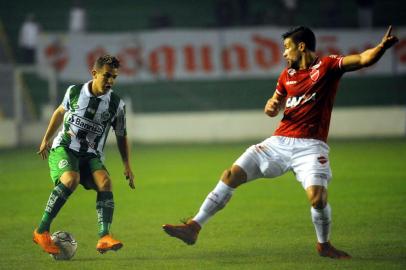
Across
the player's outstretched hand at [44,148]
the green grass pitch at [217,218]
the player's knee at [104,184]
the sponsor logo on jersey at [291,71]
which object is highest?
the sponsor logo on jersey at [291,71]

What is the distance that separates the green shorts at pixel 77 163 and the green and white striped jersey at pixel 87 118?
0.06 meters

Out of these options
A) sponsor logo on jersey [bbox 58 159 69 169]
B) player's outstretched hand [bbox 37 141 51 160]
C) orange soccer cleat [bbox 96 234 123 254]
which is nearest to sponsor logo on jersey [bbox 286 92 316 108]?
orange soccer cleat [bbox 96 234 123 254]

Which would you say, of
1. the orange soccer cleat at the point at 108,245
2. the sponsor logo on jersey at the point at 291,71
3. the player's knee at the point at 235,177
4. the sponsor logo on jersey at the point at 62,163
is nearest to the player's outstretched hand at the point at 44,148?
the sponsor logo on jersey at the point at 62,163

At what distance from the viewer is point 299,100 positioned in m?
8.61

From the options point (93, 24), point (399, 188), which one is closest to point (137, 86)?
point (93, 24)

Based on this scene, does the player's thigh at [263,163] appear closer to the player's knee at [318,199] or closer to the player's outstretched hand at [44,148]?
the player's knee at [318,199]

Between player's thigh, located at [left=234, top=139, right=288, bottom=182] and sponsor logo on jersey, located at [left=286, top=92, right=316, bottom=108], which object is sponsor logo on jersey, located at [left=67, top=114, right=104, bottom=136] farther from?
sponsor logo on jersey, located at [left=286, top=92, right=316, bottom=108]

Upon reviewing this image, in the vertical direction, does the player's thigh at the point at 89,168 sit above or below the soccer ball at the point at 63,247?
above

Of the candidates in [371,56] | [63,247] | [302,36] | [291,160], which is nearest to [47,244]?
[63,247]

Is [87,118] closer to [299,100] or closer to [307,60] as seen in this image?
[299,100]

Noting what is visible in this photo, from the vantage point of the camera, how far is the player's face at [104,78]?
8805 millimetres

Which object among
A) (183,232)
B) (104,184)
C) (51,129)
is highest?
(51,129)

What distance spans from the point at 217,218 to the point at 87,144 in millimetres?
2891

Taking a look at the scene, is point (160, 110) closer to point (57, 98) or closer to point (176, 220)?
point (57, 98)
